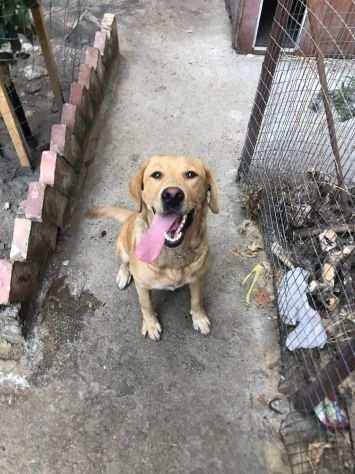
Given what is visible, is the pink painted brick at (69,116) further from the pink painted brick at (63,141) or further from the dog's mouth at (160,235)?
the dog's mouth at (160,235)

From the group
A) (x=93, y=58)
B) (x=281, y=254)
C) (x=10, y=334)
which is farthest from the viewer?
(x=93, y=58)

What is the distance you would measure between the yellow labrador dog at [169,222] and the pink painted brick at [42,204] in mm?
804

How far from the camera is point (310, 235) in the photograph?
2.87m

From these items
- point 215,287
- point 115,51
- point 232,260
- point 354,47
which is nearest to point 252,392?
point 215,287

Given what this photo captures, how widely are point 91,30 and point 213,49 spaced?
1.74 meters

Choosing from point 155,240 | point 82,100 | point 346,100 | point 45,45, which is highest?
Result: point 346,100

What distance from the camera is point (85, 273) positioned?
302cm

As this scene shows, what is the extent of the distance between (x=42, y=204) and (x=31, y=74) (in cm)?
244

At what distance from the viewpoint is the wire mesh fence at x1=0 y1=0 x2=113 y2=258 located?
2887mm

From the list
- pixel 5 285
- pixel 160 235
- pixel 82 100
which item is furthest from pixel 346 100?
pixel 5 285

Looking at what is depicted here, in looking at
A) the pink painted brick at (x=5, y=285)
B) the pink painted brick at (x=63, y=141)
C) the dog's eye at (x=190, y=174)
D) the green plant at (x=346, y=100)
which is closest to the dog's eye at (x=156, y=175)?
the dog's eye at (x=190, y=174)

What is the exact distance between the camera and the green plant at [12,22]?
8.77 feet

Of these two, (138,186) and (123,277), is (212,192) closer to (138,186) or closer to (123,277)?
(138,186)

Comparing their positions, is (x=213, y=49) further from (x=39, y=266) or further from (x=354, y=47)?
(x=39, y=266)
